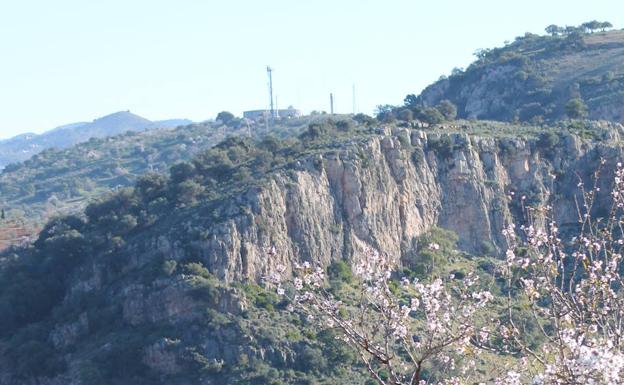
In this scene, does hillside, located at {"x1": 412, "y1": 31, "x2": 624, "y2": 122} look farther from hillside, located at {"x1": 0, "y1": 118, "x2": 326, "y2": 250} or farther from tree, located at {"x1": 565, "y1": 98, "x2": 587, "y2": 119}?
hillside, located at {"x1": 0, "y1": 118, "x2": 326, "y2": 250}

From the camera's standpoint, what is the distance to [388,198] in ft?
160

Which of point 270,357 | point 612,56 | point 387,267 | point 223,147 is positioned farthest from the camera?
point 612,56

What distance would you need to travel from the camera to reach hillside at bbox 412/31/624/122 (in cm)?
6831

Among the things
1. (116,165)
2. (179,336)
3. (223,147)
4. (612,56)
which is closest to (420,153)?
(223,147)

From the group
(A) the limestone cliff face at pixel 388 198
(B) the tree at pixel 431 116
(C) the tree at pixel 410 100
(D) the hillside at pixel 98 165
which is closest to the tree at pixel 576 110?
(B) the tree at pixel 431 116

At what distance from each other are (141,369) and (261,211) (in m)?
8.19

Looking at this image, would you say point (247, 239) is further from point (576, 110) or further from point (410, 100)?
point (410, 100)

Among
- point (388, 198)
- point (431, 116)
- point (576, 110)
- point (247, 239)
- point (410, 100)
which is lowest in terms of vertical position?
point (247, 239)

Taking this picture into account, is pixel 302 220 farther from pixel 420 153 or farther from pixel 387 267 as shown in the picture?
pixel 387 267

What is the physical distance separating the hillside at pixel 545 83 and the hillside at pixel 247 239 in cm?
1211

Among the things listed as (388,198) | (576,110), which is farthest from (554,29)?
(388,198)

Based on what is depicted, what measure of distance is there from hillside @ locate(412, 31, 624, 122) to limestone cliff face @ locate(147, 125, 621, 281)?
12.8 m

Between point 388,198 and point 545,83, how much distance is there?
103ft

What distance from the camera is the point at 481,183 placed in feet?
168
